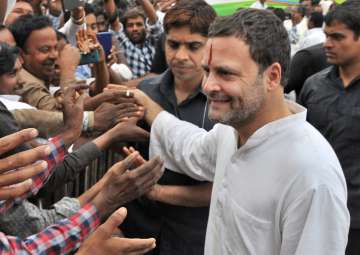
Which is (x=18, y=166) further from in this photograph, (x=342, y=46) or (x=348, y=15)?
(x=348, y=15)

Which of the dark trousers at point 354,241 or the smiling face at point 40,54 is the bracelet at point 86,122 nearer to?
the smiling face at point 40,54

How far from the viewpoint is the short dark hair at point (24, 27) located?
317 cm

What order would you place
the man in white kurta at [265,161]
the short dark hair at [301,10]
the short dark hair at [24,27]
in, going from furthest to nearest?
the short dark hair at [301,10] → the short dark hair at [24,27] → the man in white kurta at [265,161]

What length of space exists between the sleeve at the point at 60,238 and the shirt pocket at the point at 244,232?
1.36ft

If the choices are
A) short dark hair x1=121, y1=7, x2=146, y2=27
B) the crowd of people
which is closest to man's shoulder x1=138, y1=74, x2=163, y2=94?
the crowd of people

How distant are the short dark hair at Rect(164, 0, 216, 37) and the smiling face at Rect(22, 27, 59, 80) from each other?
1.11m

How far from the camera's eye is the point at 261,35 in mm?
1605

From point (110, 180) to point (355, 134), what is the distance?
147 cm

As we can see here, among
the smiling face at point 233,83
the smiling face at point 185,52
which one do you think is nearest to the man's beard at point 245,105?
the smiling face at point 233,83

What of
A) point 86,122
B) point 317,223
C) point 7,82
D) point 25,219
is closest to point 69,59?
point 86,122

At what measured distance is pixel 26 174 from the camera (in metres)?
1.20

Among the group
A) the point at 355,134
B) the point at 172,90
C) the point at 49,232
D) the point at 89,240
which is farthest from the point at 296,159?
the point at 355,134

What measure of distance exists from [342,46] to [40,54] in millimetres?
1724

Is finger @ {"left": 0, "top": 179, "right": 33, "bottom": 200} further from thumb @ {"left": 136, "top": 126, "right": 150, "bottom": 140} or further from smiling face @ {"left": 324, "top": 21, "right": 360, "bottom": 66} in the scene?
smiling face @ {"left": 324, "top": 21, "right": 360, "bottom": 66}
